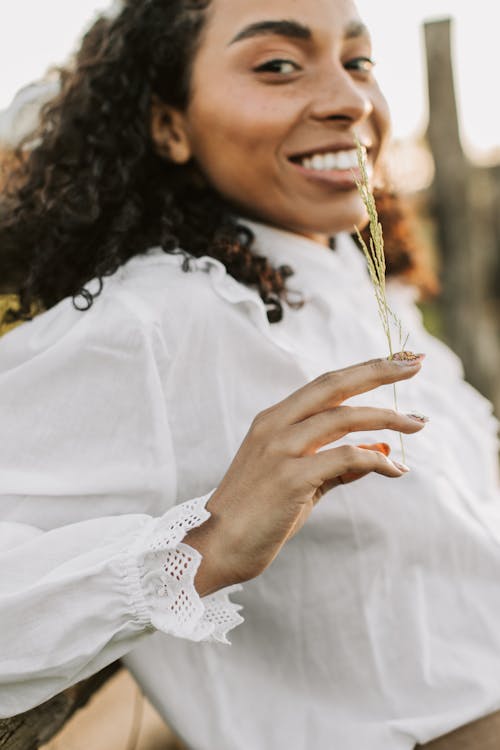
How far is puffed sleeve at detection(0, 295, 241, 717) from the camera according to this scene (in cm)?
102

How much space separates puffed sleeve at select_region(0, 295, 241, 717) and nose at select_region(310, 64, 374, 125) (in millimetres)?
516

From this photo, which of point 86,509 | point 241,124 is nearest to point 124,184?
point 241,124

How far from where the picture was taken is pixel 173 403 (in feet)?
4.11

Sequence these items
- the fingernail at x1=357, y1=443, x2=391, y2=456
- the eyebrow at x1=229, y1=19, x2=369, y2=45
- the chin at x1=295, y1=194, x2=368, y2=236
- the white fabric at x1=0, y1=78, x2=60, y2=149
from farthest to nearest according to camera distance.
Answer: the white fabric at x1=0, y1=78, x2=60, y2=149
the chin at x1=295, y1=194, x2=368, y2=236
the eyebrow at x1=229, y1=19, x2=369, y2=45
the fingernail at x1=357, y1=443, x2=391, y2=456

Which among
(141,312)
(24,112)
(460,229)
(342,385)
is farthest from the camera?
(460,229)

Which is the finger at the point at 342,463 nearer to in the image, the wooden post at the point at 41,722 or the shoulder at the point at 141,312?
the shoulder at the point at 141,312

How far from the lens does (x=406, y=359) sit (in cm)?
96

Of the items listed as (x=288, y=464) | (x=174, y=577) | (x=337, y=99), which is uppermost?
(x=337, y=99)

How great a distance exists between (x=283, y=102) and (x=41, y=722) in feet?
3.88

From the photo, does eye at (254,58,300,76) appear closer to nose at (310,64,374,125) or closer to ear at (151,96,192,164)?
nose at (310,64,374,125)

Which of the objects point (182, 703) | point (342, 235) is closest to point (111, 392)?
point (182, 703)

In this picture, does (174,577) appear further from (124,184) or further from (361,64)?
(361,64)

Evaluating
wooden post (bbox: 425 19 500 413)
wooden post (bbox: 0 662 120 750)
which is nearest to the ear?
wooden post (bbox: 0 662 120 750)

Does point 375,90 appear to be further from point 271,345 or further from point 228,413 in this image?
point 228,413
